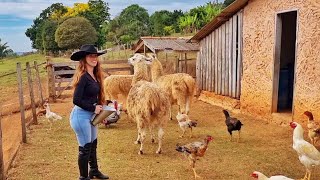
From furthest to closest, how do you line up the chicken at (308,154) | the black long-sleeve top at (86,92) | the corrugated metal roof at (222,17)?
the corrugated metal roof at (222,17) → the chicken at (308,154) → the black long-sleeve top at (86,92)

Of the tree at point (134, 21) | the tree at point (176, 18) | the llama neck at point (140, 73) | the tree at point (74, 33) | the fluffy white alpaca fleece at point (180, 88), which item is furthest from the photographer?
the tree at point (134, 21)

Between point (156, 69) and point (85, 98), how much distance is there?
569 cm

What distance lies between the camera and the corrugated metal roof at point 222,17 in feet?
35.8

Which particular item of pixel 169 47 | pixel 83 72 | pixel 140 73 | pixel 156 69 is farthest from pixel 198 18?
pixel 83 72

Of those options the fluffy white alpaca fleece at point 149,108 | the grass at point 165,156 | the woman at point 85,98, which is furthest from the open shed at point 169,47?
the woman at point 85,98

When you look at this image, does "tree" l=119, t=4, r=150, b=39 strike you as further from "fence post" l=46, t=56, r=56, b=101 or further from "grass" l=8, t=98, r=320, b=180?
"grass" l=8, t=98, r=320, b=180

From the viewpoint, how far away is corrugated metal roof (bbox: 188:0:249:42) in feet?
35.8

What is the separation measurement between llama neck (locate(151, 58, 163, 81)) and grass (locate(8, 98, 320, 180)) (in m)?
1.68

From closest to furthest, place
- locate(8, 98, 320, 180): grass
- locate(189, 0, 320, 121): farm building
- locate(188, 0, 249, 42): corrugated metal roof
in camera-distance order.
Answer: locate(8, 98, 320, 180): grass → locate(189, 0, 320, 121): farm building → locate(188, 0, 249, 42): corrugated metal roof

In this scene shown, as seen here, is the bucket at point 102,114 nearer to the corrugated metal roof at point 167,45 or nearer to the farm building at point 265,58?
the farm building at point 265,58

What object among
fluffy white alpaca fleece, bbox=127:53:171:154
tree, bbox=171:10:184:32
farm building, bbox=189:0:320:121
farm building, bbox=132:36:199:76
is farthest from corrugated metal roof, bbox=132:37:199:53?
tree, bbox=171:10:184:32

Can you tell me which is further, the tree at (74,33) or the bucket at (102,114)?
the tree at (74,33)

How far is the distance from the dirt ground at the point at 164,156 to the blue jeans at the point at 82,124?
1.21 meters

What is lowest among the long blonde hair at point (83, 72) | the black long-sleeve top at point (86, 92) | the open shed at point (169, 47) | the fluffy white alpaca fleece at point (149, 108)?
the fluffy white alpaca fleece at point (149, 108)
